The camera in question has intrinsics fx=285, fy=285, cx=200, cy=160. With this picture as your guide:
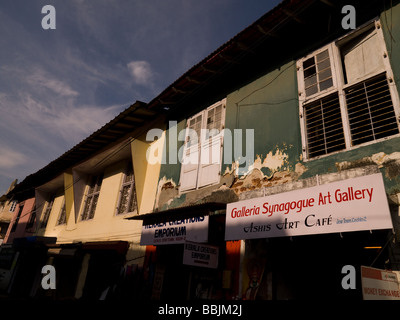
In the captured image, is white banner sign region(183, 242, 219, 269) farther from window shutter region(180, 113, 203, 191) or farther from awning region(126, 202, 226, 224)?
window shutter region(180, 113, 203, 191)

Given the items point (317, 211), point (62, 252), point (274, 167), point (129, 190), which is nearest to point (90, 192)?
point (62, 252)

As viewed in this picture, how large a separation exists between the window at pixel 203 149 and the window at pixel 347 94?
86.6 inches

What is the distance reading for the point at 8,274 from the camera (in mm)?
14188

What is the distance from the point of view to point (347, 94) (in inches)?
193

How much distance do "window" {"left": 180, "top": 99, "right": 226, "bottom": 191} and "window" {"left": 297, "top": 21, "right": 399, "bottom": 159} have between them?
2200 mm

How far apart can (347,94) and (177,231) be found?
414 cm

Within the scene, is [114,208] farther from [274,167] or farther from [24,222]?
[24,222]

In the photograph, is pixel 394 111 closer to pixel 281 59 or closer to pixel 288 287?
pixel 281 59

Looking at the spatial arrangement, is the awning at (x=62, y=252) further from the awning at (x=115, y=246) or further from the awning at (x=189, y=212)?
the awning at (x=189, y=212)

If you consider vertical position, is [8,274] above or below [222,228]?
below

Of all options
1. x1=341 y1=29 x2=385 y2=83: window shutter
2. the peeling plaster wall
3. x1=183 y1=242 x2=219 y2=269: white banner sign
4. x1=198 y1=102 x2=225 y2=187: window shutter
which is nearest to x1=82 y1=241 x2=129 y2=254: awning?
the peeling plaster wall

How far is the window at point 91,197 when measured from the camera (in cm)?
1148
